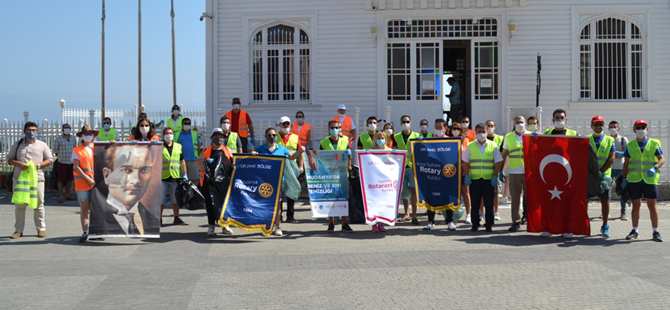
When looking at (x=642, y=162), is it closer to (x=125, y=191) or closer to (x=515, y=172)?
(x=515, y=172)

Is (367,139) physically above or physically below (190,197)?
above

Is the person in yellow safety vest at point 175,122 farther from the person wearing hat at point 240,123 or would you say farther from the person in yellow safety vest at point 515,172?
the person in yellow safety vest at point 515,172

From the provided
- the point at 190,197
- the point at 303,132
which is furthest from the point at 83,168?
the point at 303,132

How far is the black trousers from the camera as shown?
11305mm

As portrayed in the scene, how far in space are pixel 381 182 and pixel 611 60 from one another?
34.9 ft

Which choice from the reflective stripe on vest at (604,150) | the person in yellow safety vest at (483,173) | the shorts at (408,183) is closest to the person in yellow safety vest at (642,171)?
the reflective stripe on vest at (604,150)

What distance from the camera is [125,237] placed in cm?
1065

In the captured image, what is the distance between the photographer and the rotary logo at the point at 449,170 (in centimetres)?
1171

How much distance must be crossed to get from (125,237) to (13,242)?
1816mm

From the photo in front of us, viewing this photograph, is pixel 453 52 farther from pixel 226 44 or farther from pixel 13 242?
pixel 13 242

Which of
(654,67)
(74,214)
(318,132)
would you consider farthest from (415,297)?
(654,67)

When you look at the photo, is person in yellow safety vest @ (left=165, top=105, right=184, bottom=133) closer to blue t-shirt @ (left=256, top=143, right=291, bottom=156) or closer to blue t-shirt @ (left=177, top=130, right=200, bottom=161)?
blue t-shirt @ (left=177, top=130, right=200, bottom=161)

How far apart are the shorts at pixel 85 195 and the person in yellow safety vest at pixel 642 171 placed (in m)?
8.73

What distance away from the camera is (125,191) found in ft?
35.0
